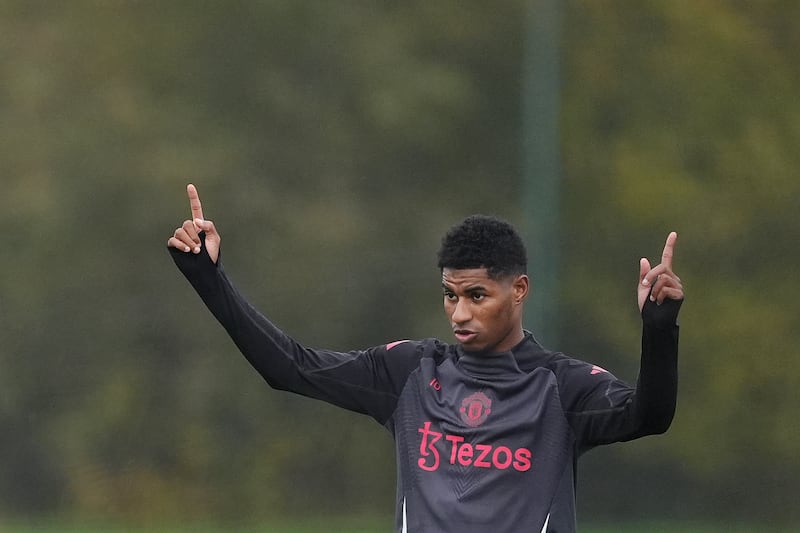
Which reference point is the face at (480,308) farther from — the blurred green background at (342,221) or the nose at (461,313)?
the blurred green background at (342,221)

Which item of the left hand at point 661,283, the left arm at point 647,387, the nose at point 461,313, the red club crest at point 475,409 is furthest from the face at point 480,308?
the left hand at point 661,283

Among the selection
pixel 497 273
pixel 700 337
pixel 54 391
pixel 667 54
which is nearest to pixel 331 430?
pixel 54 391

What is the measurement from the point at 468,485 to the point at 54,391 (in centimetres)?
512

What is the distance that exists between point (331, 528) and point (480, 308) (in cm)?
457

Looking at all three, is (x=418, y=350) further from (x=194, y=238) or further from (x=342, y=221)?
(x=342, y=221)

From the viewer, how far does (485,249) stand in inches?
151

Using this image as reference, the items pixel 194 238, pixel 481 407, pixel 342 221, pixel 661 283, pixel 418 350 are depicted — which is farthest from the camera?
pixel 342 221

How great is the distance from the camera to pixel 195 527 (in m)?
8.24

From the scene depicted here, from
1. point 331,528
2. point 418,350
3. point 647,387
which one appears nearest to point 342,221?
point 331,528

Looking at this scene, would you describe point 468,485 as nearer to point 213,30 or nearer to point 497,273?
point 497,273

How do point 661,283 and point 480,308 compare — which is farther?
point 480,308

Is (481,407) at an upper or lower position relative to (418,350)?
lower

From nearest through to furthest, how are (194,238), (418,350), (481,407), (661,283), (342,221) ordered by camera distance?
1. (661,283)
2. (481,407)
3. (194,238)
4. (418,350)
5. (342,221)

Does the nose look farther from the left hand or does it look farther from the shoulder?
the left hand
